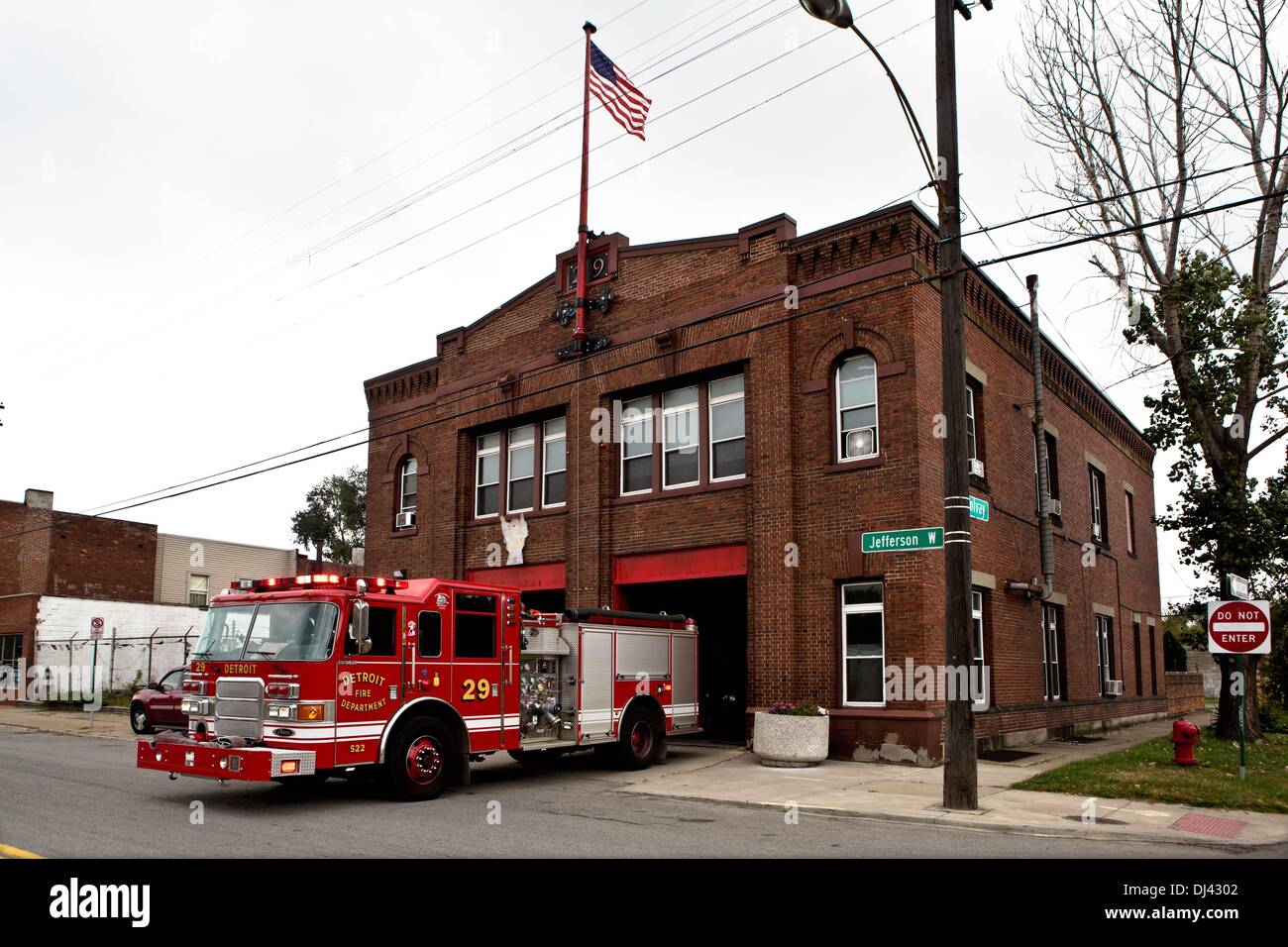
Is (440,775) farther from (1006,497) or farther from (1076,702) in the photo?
(1076,702)

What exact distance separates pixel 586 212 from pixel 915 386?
347 inches

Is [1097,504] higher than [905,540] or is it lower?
higher

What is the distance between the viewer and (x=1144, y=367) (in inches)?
818

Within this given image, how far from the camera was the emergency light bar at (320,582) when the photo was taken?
12.0 meters

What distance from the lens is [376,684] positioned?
39.1 feet

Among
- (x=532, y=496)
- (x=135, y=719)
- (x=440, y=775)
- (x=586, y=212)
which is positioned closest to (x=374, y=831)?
(x=440, y=775)

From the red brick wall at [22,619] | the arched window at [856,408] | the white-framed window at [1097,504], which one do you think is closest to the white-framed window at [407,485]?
the arched window at [856,408]

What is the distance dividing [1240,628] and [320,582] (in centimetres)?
1173

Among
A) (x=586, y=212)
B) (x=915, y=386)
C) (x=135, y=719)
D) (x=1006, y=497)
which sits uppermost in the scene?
(x=586, y=212)

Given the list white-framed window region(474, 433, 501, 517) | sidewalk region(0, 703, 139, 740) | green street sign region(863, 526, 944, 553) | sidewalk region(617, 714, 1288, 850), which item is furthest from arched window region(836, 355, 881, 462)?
sidewalk region(0, 703, 139, 740)

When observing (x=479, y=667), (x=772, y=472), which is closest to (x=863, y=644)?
(x=772, y=472)

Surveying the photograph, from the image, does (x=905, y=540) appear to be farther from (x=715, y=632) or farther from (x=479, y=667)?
(x=715, y=632)

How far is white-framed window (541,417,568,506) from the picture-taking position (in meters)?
22.7
